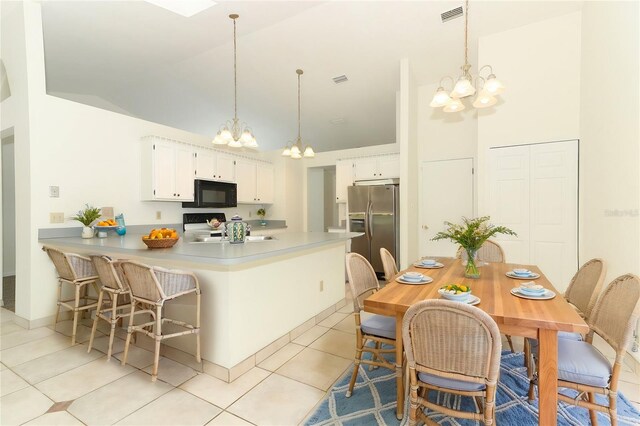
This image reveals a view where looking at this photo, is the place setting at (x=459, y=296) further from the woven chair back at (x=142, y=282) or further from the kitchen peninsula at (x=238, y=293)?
the woven chair back at (x=142, y=282)

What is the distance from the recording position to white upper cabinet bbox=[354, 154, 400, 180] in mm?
5088

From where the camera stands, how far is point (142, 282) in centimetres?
209

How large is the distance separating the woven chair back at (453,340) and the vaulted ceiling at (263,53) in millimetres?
3404

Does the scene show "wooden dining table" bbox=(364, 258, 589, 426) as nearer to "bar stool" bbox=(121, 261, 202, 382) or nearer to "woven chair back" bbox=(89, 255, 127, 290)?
"bar stool" bbox=(121, 261, 202, 382)

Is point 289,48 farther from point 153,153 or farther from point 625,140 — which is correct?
point 625,140

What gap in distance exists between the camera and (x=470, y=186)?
184 inches

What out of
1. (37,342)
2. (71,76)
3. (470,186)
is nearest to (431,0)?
→ (470,186)

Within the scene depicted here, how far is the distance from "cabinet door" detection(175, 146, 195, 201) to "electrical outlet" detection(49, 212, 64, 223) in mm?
1317

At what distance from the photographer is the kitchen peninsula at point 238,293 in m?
2.16

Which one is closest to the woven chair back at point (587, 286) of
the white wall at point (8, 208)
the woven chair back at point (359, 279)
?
the woven chair back at point (359, 279)

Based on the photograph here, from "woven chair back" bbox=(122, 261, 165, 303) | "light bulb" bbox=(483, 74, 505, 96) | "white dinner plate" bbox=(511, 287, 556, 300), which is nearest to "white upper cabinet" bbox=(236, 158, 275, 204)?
"woven chair back" bbox=(122, 261, 165, 303)

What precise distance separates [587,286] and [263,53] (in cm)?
446

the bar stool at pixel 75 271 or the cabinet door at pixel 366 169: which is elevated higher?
the cabinet door at pixel 366 169

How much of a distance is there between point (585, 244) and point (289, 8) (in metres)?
4.25
